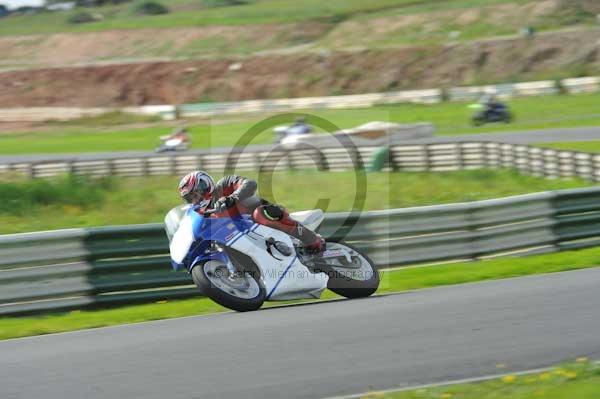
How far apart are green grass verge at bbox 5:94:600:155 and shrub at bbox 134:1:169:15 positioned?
45.2 meters

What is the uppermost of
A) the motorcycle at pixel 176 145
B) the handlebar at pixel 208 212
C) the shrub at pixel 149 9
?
the handlebar at pixel 208 212

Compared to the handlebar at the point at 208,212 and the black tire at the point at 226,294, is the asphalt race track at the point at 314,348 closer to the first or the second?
the black tire at the point at 226,294

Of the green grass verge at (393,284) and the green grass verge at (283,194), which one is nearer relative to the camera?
the green grass verge at (393,284)

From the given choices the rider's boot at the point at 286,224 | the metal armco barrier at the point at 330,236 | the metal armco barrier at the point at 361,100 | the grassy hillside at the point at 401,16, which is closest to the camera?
the rider's boot at the point at 286,224

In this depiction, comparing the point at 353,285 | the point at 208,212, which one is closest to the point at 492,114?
the point at 353,285

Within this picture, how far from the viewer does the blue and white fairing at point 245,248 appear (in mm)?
8742

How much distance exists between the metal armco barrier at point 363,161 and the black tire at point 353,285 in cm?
999

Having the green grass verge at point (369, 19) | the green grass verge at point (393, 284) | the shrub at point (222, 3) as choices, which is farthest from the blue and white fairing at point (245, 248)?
the shrub at point (222, 3)

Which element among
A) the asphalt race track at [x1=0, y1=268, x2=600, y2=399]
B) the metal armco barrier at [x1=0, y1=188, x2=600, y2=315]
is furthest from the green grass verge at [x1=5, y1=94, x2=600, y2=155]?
the asphalt race track at [x1=0, y1=268, x2=600, y2=399]

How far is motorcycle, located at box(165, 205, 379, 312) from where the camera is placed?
28.7 feet

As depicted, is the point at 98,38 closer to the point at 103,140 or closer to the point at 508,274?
the point at 103,140

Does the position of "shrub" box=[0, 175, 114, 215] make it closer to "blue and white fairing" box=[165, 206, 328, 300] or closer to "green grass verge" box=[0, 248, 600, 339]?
"green grass verge" box=[0, 248, 600, 339]

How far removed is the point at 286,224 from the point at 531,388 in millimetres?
3638

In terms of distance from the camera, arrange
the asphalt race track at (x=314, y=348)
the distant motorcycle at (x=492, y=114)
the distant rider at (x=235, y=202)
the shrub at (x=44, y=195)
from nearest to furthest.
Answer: the asphalt race track at (x=314, y=348) < the distant rider at (x=235, y=202) < the shrub at (x=44, y=195) < the distant motorcycle at (x=492, y=114)
